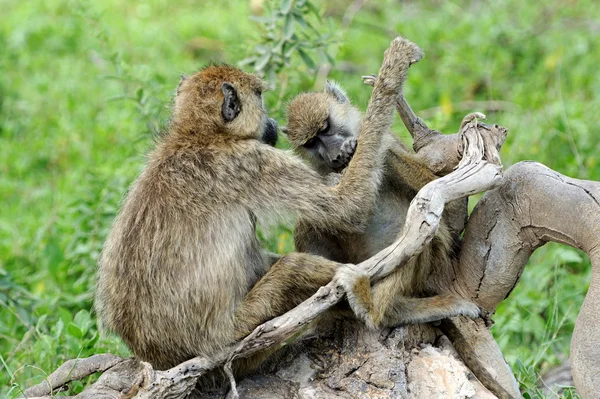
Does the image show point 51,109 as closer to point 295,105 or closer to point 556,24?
point 295,105

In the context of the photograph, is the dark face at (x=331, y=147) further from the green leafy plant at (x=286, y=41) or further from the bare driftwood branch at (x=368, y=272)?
the green leafy plant at (x=286, y=41)

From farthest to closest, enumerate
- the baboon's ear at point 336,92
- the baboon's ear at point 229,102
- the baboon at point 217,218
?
the baboon's ear at point 336,92
the baboon's ear at point 229,102
the baboon at point 217,218

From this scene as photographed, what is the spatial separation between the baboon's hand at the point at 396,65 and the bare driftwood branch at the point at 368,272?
0.46m

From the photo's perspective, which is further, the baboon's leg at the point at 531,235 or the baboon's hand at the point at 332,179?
the baboon's hand at the point at 332,179

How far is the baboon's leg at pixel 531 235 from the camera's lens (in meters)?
3.66

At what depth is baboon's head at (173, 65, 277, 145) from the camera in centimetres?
410

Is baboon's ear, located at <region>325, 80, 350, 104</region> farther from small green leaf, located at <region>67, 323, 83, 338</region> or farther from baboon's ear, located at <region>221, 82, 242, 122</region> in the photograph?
small green leaf, located at <region>67, 323, 83, 338</region>

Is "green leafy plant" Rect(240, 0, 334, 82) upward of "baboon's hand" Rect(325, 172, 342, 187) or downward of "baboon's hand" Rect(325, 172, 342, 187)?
upward

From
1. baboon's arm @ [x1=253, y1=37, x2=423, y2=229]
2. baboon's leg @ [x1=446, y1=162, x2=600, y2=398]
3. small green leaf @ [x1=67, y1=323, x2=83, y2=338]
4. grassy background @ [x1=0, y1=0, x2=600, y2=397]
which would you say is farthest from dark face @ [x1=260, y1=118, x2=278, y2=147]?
small green leaf @ [x1=67, y1=323, x2=83, y2=338]

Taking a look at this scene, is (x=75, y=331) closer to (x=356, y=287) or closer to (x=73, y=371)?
(x=73, y=371)

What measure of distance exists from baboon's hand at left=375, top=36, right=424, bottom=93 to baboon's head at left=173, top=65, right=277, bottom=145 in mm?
625

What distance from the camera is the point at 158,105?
19.7ft

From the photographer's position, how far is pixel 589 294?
3729 mm

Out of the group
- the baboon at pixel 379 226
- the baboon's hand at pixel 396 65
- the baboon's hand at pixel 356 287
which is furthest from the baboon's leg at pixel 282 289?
the baboon's hand at pixel 396 65
